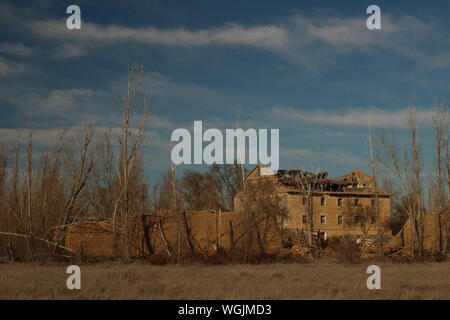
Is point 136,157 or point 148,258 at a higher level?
point 136,157

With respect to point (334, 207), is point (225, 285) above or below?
below

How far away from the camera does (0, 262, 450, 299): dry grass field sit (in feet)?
31.2

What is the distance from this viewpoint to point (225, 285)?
444 inches

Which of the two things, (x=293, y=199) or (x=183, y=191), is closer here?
(x=293, y=199)

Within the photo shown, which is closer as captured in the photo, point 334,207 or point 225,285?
point 225,285

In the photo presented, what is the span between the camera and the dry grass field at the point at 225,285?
31.2ft

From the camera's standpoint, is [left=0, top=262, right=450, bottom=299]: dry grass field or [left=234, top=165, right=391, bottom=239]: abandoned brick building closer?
[left=0, top=262, right=450, bottom=299]: dry grass field

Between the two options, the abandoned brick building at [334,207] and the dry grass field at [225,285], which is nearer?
the dry grass field at [225,285]
